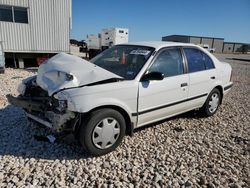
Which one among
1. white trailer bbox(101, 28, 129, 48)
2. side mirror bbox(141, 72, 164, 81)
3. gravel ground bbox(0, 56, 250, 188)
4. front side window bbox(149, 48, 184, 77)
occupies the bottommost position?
gravel ground bbox(0, 56, 250, 188)

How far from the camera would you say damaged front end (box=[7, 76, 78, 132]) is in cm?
300

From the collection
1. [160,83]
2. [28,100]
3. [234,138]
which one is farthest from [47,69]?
[234,138]

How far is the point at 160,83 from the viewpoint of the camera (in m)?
3.77

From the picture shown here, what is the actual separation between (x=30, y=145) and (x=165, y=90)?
2356mm

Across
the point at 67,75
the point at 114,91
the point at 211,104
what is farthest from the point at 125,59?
the point at 211,104

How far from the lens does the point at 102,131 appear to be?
321cm

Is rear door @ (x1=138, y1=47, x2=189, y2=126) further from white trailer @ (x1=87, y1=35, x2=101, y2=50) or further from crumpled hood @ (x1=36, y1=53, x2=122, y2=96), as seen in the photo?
white trailer @ (x1=87, y1=35, x2=101, y2=50)

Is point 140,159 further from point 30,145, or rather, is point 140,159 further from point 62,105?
point 30,145

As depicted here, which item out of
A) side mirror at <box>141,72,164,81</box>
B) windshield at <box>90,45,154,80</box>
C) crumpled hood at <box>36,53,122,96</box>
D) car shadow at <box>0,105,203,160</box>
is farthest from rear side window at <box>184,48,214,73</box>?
crumpled hood at <box>36,53,122,96</box>


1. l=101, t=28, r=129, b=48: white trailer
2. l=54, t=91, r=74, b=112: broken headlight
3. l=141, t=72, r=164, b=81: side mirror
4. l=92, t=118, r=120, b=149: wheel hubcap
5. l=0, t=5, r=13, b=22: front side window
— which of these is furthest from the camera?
l=101, t=28, r=129, b=48: white trailer

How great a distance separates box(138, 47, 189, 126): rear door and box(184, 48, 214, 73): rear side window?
0.24m

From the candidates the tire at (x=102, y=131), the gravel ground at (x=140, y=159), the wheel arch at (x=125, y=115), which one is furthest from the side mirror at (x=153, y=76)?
the gravel ground at (x=140, y=159)

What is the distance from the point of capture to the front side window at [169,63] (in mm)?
3830

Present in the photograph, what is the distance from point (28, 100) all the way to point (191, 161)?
2.54 meters
